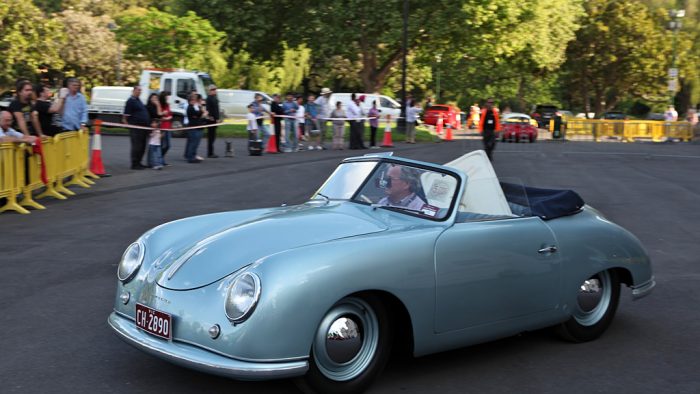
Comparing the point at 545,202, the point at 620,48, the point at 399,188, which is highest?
the point at 620,48

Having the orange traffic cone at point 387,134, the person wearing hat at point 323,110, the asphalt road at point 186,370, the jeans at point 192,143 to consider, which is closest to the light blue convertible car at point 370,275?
the asphalt road at point 186,370

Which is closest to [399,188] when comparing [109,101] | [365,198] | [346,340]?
[365,198]

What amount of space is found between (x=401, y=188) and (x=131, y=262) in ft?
6.14

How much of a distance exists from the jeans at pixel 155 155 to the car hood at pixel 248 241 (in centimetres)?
1367

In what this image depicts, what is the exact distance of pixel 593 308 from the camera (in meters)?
5.97

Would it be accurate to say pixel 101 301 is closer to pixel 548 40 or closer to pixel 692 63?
pixel 548 40

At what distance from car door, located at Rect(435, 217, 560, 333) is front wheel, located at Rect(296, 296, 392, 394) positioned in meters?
0.42

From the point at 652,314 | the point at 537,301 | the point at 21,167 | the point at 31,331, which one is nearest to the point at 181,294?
the point at 31,331

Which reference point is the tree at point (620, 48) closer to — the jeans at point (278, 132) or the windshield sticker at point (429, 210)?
the jeans at point (278, 132)

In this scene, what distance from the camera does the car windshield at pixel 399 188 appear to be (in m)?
5.41

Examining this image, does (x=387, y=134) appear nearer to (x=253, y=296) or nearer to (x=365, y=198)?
(x=365, y=198)

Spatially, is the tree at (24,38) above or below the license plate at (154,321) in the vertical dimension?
above

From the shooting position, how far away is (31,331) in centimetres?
582

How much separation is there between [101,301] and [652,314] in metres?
4.60
